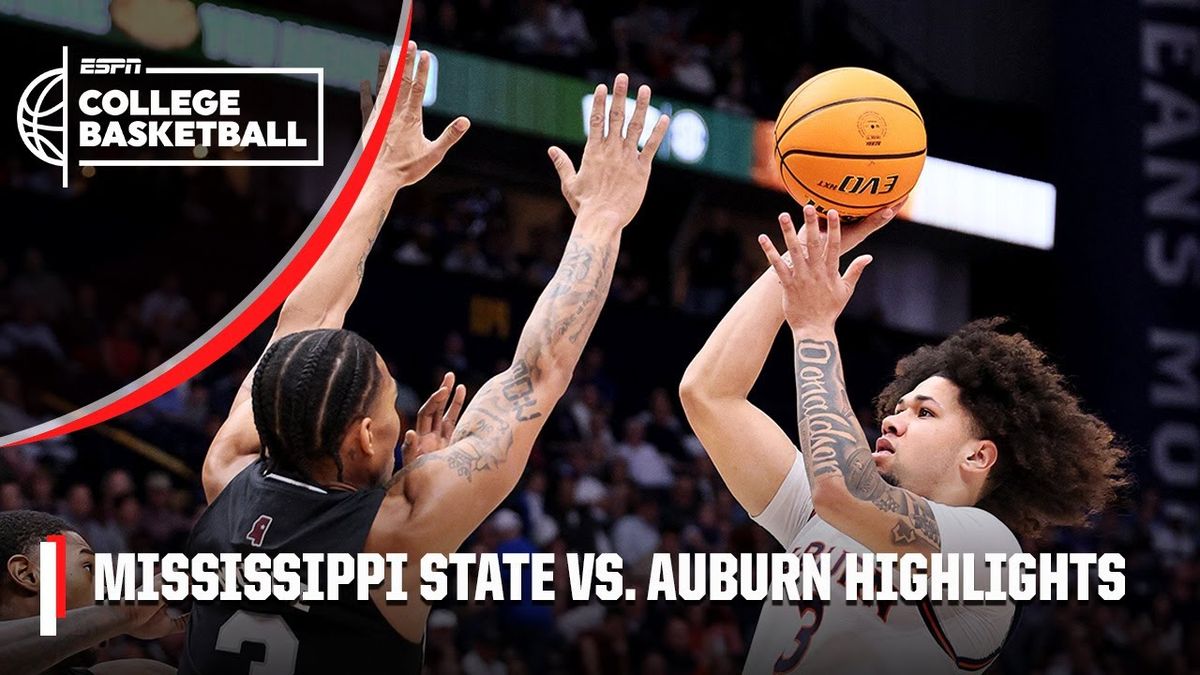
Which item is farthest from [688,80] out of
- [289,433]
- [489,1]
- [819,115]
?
[289,433]

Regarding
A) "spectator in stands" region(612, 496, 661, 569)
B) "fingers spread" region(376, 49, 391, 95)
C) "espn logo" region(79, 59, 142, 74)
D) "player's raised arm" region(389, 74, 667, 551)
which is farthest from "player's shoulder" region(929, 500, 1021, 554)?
"spectator in stands" region(612, 496, 661, 569)

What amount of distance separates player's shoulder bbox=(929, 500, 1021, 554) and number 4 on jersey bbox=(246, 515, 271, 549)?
1.41 metres

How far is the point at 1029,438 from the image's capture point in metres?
3.67

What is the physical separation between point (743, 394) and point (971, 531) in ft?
2.19

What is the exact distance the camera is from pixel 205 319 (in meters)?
3.74

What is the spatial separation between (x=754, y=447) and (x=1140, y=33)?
47.1 ft

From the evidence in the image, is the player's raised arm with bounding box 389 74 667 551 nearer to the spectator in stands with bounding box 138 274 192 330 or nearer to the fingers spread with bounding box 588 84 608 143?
the fingers spread with bounding box 588 84 608 143

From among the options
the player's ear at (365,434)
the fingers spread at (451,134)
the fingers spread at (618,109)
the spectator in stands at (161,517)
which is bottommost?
the spectator in stands at (161,517)

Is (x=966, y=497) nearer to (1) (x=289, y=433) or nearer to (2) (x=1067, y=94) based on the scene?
(1) (x=289, y=433)

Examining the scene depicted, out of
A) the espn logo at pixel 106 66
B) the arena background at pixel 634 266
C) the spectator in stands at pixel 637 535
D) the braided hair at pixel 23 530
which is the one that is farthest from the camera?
the spectator in stands at pixel 637 535

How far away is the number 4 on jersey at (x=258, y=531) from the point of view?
115 inches

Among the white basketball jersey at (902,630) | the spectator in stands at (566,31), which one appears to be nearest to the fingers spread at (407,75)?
the white basketball jersey at (902,630)

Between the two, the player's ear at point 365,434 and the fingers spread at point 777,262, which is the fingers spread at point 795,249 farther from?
the player's ear at point 365,434

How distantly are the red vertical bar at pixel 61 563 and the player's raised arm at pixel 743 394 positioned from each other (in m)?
1.45
